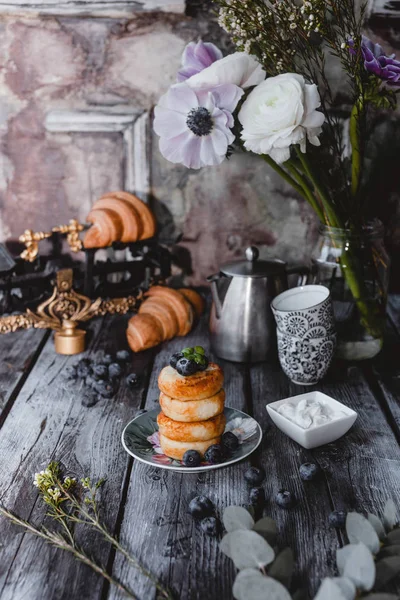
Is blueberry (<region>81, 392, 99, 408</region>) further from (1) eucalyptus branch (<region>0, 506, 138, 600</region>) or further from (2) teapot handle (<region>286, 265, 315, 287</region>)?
(2) teapot handle (<region>286, 265, 315, 287</region>)

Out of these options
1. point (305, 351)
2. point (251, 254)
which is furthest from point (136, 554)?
point (251, 254)

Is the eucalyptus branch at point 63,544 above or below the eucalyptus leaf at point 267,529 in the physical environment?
below

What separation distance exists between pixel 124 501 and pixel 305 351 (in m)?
0.55

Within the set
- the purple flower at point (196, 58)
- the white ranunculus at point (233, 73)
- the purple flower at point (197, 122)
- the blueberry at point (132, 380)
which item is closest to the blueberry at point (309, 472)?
the blueberry at point (132, 380)

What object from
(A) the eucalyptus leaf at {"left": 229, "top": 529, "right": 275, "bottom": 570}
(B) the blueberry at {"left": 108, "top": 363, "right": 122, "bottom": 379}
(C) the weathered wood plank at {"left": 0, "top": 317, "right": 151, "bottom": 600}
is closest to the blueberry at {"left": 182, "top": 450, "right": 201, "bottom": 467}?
(C) the weathered wood plank at {"left": 0, "top": 317, "right": 151, "bottom": 600}

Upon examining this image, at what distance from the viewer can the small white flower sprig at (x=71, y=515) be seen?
856 mm

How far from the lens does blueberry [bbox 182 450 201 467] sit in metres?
1.07

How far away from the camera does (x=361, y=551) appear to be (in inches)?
31.9

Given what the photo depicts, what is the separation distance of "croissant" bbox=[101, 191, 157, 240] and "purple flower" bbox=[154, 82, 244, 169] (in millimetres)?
447

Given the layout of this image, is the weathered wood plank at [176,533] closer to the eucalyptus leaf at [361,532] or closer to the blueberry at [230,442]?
the blueberry at [230,442]

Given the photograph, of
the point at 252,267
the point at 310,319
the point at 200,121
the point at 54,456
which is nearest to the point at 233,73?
the point at 200,121

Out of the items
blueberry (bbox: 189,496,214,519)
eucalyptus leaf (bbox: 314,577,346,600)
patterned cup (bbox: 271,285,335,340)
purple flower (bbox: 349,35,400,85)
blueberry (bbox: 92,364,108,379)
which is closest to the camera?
eucalyptus leaf (bbox: 314,577,346,600)

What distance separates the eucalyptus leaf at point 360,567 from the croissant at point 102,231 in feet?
3.92

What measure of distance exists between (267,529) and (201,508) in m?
0.12
